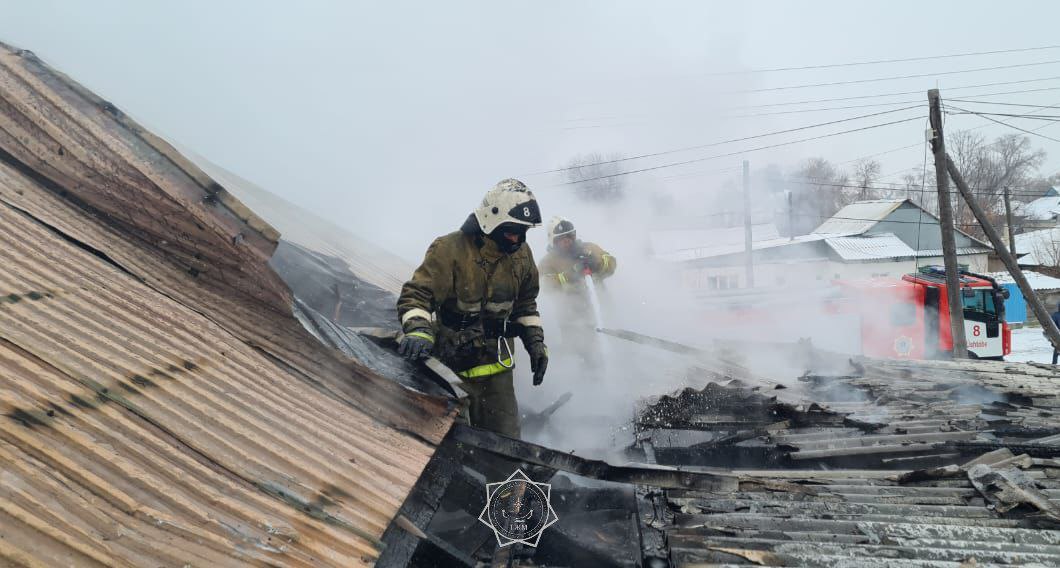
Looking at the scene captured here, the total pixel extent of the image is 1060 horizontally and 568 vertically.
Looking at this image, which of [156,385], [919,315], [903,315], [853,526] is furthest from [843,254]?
[156,385]

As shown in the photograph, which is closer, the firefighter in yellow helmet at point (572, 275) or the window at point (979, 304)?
the firefighter in yellow helmet at point (572, 275)

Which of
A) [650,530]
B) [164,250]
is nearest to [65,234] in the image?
[164,250]

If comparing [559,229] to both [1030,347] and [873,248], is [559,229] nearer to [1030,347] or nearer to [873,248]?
[1030,347]

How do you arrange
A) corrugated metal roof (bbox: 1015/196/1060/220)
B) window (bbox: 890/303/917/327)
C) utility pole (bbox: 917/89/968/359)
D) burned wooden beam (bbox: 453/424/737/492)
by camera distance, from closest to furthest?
burned wooden beam (bbox: 453/424/737/492)
utility pole (bbox: 917/89/968/359)
window (bbox: 890/303/917/327)
corrugated metal roof (bbox: 1015/196/1060/220)

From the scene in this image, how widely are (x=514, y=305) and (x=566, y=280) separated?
10.1 feet

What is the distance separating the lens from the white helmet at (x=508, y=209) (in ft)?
10.9

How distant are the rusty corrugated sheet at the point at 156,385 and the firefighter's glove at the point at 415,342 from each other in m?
0.21

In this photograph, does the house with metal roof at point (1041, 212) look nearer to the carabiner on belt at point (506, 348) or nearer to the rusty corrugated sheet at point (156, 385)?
the carabiner on belt at point (506, 348)

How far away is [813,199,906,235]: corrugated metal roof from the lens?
33.8m

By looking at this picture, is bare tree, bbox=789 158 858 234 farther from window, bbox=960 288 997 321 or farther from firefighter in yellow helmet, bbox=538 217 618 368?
firefighter in yellow helmet, bbox=538 217 618 368

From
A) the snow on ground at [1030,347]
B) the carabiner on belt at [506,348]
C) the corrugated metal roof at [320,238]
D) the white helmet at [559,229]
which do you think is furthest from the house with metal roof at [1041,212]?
the carabiner on belt at [506,348]

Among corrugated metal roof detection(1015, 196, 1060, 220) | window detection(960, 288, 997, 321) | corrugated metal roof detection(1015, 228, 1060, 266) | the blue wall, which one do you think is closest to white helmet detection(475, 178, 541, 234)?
window detection(960, 288, 997, 321)

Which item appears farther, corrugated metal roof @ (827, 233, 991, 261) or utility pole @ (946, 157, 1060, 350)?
corrugated metal roof @ (827, 233, 991, 261)

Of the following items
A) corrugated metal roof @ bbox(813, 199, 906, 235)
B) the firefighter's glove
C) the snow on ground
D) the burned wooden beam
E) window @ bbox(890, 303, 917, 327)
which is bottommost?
the snow on ground
